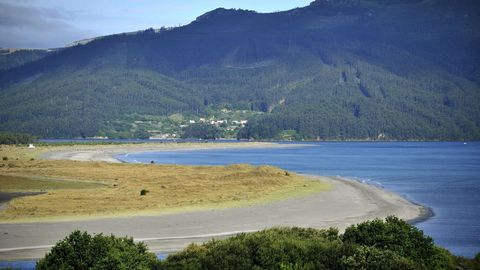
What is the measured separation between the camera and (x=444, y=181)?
8825 cm

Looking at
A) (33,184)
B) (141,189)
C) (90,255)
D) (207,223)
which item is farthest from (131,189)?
(90,255)

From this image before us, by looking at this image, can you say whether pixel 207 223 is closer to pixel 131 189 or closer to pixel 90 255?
pixel 131 189

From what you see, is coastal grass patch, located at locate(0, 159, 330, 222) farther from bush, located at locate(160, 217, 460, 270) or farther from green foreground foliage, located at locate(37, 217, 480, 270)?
bush, located at locate(160, 217, 460, 270)

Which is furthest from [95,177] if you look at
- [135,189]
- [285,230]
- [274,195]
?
[285,230]

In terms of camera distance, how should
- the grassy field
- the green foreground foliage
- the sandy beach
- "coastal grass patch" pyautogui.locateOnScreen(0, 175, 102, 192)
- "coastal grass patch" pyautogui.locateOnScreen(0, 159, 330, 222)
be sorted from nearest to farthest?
the green foreground foliage → the sandy beach → "coastal grass patch" pyautogui.locateOnScreen(0, 159, 330, 222) → the grassy field → "coastal grass patch" pyautogui.locateOnScreen(0, 175, 102, 192)

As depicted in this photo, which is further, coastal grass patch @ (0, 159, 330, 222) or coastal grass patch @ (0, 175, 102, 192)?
coastal grass patch @ (0, 175, 102, 192)

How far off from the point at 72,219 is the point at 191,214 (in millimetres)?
8557

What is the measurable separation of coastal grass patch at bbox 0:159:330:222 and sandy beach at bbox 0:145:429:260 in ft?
8.78

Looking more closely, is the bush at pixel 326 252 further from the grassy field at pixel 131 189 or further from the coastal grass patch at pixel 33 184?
the coastal grass patch at pixel 33 184

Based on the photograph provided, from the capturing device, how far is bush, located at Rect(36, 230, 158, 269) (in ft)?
68.1

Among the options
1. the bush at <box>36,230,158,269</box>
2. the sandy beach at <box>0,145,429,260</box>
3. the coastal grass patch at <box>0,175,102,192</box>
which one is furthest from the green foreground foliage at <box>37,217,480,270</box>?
the coastal grass patch at <box>0,175,102,192</box>

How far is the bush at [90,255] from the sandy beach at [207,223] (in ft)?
38.7

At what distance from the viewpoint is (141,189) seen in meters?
62.4

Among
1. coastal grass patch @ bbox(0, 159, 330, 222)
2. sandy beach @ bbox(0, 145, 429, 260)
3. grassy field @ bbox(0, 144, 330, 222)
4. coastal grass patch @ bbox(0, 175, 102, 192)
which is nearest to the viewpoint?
sandy beach @ bbox(0, 145, 429, 260)
